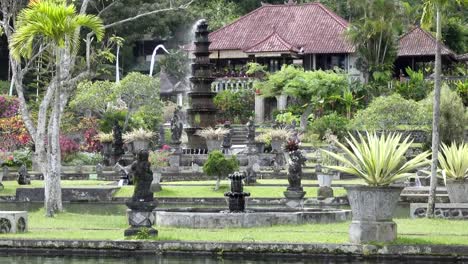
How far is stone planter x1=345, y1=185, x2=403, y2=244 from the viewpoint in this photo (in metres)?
23.9

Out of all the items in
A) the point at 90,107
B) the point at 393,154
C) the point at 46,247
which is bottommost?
the point at 46,247

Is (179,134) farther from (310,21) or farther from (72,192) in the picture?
(310,21)

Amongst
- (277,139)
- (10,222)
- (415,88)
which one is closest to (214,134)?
(277,139)

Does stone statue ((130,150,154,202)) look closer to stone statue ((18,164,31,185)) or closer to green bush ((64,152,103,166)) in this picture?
stone statue ((18,164,31,185))

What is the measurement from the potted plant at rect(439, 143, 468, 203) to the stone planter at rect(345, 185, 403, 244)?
25.8 feet

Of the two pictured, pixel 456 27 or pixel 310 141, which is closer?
pixel 310 141

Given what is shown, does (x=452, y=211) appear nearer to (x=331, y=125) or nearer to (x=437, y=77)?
(x=437, y=77)

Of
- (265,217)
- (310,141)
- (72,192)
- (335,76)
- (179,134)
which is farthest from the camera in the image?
(335,76)

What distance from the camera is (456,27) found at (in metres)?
78.7

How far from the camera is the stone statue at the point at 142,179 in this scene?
25.5m

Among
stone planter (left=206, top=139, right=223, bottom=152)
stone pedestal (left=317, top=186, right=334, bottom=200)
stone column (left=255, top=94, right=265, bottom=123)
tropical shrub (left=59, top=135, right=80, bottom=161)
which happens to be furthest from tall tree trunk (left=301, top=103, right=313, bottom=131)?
stone pedestal (left=317, top=186, right=334, bottom=200)

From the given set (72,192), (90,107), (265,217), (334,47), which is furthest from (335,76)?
(265,217)

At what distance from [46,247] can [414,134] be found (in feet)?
112

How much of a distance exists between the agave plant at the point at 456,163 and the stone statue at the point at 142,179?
372 inches
